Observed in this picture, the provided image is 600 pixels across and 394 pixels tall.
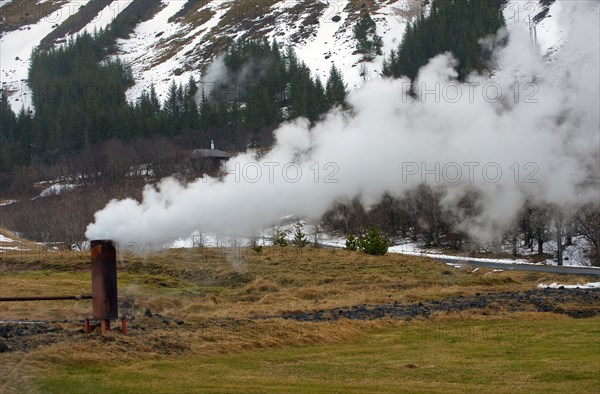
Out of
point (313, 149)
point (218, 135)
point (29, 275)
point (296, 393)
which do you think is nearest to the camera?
point (296, 393)

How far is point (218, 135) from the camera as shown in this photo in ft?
319

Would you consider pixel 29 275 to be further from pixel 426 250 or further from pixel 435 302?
pixel 426 250

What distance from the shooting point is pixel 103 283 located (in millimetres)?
24109

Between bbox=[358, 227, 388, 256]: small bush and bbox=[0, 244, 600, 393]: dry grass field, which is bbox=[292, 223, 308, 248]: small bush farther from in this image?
bbox=[0, 244, 600, 393]: dry grass field

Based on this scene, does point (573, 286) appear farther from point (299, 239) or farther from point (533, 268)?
point (299, 239)

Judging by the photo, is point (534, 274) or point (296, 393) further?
point (534, 274)

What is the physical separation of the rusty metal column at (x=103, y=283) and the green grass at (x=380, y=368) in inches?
146

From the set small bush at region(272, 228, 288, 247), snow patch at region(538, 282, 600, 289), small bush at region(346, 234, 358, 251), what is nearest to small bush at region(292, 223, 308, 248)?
small bush at region(272, 228, 288, 247)

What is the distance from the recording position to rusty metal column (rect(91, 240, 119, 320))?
78.8 feet

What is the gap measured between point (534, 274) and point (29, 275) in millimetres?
32706

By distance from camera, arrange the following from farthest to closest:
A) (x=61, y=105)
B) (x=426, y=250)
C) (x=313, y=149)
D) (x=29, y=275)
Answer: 1. (x=61, y=105)
2. (x=426, y=250)
3. (x=29, y=275)
4. (x=313, y=149)

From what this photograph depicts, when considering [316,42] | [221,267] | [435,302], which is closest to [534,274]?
[435,302]

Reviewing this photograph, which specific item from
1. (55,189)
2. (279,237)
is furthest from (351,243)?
(55,189)

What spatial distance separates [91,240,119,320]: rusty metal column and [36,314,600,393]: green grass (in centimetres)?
372
